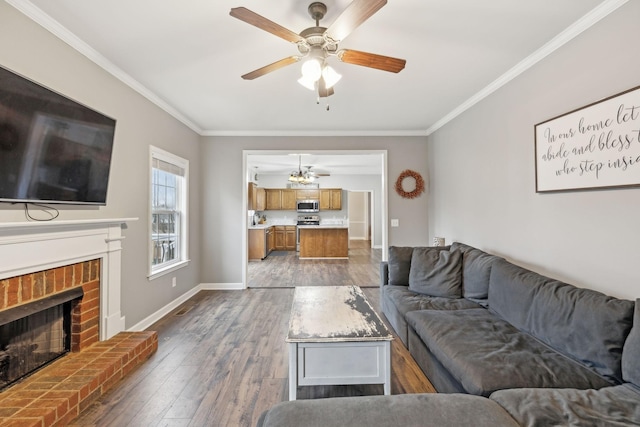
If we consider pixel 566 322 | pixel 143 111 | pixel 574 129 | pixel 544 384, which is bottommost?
pixel 544 384

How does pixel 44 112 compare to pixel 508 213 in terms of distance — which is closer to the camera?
pixel 44 112

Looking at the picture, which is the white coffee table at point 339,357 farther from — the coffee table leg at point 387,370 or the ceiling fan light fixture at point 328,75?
the ceiling fan light fixture at point 328,75

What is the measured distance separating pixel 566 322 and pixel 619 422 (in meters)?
0.67

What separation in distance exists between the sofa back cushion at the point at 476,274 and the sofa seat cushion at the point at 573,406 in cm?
123

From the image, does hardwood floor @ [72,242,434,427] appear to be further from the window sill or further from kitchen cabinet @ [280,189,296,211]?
kitchen cabinet @ [280,189,296,211]

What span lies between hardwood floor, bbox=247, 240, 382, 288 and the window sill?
1235 millimetres

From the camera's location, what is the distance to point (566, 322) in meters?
1.75

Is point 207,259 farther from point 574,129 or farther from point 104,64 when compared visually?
point 574,129

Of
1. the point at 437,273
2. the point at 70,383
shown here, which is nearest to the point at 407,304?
the point at 437,273

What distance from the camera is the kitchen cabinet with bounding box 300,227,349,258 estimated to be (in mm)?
7789

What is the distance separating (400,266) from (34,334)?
322cm

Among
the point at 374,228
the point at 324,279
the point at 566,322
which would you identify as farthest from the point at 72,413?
the point at 374,228

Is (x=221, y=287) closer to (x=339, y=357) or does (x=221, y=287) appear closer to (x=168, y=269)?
(x=168, y=269)

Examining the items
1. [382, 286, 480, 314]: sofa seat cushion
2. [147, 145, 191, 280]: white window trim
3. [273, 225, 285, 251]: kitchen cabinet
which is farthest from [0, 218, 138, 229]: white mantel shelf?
[273, 225, 285, 251]: kitchen cabinet
